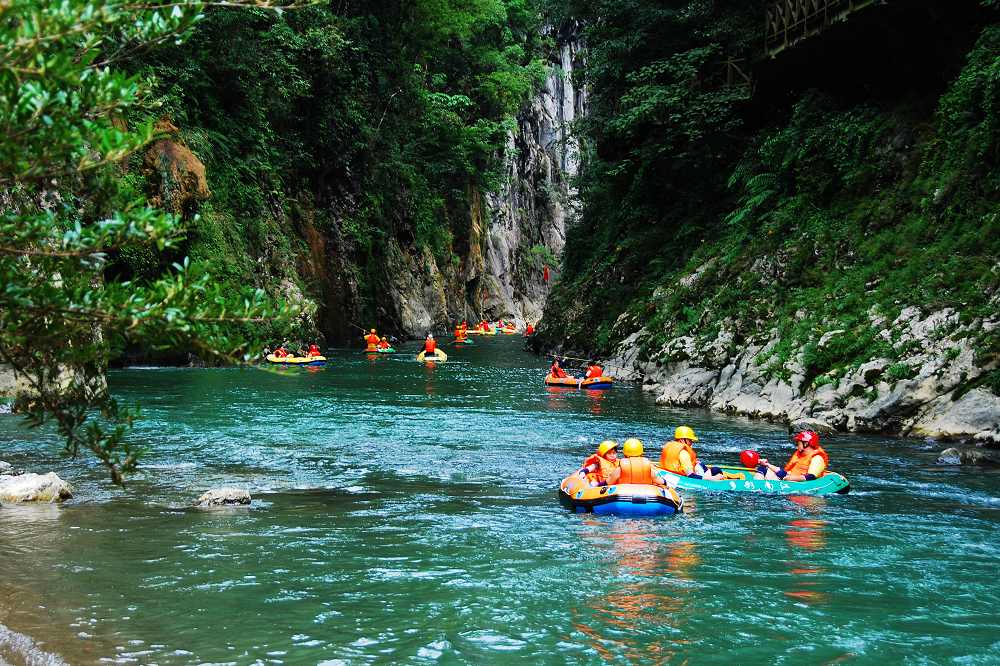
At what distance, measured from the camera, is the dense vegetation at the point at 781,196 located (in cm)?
1736

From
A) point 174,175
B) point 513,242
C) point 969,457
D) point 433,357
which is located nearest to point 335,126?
point 433,357

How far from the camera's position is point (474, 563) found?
8648mm

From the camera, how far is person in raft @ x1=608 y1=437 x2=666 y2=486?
11.2m

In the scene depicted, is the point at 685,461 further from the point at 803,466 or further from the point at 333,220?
the point at 333,220

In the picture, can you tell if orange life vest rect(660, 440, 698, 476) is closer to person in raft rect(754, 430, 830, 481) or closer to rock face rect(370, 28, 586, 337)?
person in raft rect(754, 430, 830, 481)

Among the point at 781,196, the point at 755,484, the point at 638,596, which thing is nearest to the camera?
the point at 638,596

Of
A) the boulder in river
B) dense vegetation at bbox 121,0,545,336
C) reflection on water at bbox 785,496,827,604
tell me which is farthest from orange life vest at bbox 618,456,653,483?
dense vegetation at bbox 121,0,545,336

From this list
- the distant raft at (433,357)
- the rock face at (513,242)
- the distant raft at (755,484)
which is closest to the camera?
the distant raft at (755,484)

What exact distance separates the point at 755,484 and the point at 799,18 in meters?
15.4

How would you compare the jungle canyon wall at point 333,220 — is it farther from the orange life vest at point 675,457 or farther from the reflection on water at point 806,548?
the reflection on water at point 806,548

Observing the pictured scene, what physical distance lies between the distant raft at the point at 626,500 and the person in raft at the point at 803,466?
5.83ft

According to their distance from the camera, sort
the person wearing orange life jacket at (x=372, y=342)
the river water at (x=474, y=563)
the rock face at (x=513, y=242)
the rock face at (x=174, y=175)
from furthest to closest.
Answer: the rock face at (x=513, y=242)
the person wearing orange life jacket at (x=372, y=342)
the rock face at (x=174, y=175)
the river water at (x=474, y=563)

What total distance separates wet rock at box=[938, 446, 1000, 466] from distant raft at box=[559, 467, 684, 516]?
4.83 m

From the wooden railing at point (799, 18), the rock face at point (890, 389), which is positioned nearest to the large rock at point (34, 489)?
the rock face at point (890, 389)
